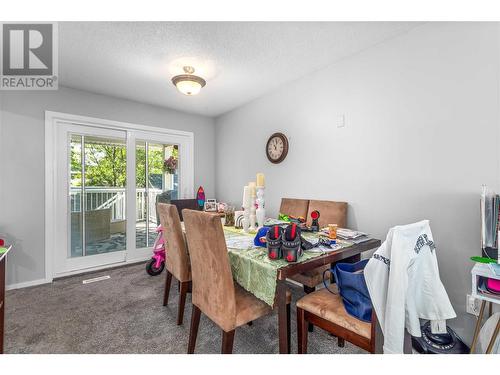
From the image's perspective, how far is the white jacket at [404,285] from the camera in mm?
1064

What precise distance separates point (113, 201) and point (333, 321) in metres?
3.27

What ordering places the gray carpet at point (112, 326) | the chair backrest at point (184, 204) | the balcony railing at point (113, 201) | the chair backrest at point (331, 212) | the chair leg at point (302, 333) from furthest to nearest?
1. the chair backrest at point (184, 204)
2. the balcony railing at point (113, 201)
3. the chair backrest at point (331, 212)
4. the gray carpet at point (112, 326)
5. the chair leg at point (302, 333)

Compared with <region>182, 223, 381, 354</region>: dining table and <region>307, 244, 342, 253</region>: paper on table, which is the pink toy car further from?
<region>307, 244, 342, 253</region>: paper on table

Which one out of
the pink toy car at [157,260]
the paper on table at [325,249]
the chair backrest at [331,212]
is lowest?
the pink toy car at [157,260]

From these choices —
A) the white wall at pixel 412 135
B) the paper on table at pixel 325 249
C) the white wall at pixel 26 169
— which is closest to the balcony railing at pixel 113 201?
the white wall at pixel 26 169

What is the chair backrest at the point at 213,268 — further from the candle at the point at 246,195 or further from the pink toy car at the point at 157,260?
the pink toy car at the point at 157,260

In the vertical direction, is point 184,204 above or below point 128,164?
below

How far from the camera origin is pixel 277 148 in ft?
10.1

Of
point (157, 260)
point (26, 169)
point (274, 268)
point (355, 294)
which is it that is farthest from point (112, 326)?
point (26, 169)

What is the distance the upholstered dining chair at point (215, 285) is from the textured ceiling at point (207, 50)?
60.1 inches

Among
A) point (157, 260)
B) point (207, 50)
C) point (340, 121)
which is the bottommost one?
point (157, 260)

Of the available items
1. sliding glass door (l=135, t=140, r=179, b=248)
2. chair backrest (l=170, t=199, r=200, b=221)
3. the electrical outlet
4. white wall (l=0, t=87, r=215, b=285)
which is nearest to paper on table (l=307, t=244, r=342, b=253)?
the electrical outlet

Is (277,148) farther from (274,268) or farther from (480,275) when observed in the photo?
(480,275)
